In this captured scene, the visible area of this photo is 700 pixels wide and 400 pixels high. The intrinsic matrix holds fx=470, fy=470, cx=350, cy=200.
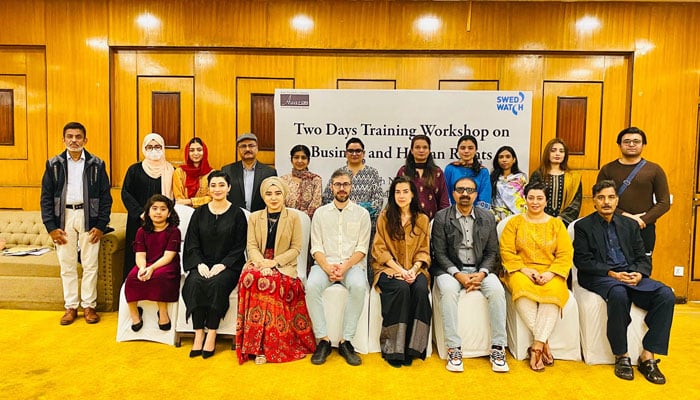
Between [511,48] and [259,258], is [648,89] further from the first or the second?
[259,258]

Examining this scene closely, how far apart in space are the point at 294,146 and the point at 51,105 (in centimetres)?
294

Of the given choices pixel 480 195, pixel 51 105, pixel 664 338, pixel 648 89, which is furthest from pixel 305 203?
pixel 648 89

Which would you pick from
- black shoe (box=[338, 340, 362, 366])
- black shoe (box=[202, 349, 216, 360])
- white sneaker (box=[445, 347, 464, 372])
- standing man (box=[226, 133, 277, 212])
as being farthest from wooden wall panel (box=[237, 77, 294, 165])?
white sneaker (box=[445, 347, 464, 372])

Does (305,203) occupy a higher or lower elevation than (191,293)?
higher

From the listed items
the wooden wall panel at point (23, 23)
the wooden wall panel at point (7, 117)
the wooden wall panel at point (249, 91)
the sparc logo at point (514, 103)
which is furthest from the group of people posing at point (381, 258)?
the wooden wall panel at point (23, 23)

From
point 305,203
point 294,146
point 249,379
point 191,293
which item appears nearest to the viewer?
point 249,379

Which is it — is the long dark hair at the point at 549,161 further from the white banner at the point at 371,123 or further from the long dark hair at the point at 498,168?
the white banner at the point at 371,123

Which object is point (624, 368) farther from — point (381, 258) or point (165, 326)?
point (165, 326)

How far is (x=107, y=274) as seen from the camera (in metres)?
4.35

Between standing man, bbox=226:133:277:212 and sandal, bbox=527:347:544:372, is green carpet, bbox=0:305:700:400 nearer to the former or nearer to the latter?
sandal, bbox=527:347:544:372

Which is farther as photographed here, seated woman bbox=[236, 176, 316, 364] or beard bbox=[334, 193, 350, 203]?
beard bbox=[334, 193, 350, 203]

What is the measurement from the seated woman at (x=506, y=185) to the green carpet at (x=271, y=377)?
4.45 ft

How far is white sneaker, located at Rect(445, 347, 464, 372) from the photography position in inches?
126

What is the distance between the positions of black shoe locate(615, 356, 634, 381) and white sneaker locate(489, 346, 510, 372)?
74 cm
